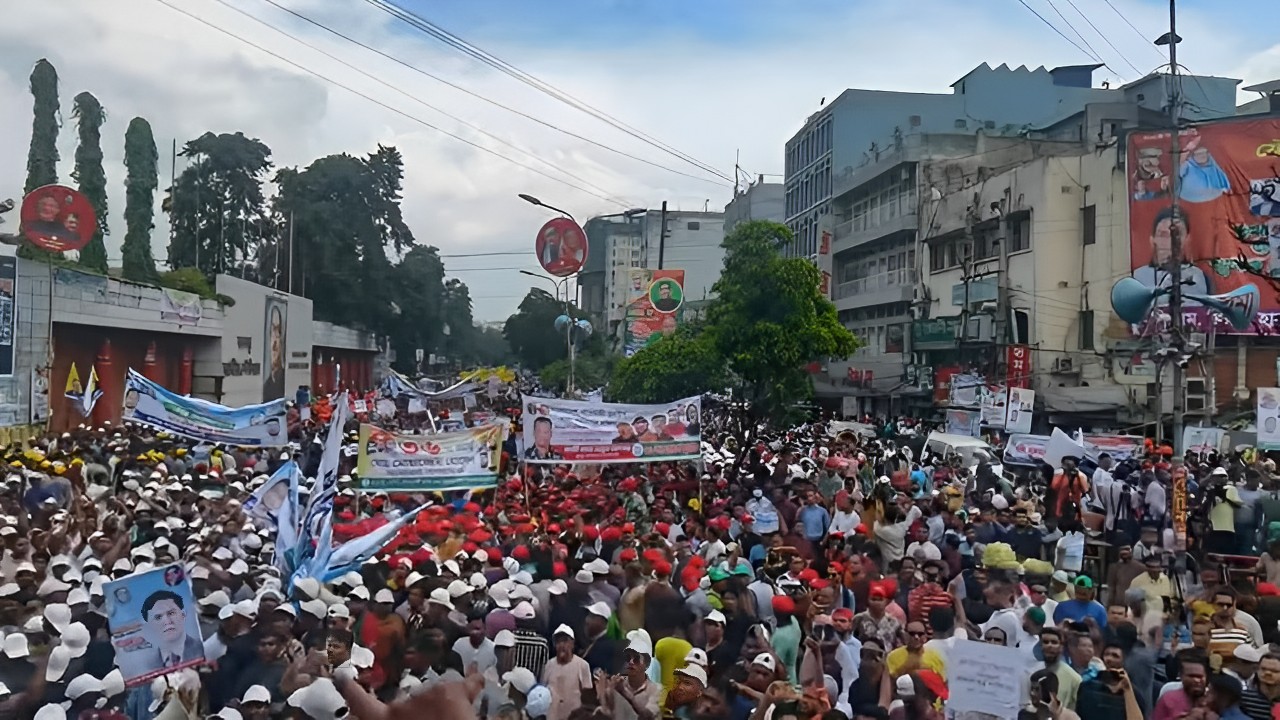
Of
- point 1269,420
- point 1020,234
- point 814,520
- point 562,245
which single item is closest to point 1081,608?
point 814,520

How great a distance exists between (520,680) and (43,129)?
3026 cm

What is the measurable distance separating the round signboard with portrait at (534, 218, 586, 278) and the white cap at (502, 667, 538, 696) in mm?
18054

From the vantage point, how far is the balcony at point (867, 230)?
39.6 m

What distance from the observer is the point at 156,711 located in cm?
602

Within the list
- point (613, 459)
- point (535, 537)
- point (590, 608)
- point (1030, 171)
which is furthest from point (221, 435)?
point (1030, 171)

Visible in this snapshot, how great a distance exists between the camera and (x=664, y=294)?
121 feet

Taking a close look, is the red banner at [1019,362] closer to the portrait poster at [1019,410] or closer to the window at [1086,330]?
the window at [1086,330]

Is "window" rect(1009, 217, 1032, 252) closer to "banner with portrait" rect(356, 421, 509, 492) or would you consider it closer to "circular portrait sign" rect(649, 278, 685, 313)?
"circular portrait sign" rect(649, 278, 685, 313)

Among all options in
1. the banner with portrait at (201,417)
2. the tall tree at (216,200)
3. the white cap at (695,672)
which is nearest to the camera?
the white cap at (695,672)

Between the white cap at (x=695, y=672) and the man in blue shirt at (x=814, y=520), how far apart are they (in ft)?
17.9

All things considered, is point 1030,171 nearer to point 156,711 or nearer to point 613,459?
point 613,459

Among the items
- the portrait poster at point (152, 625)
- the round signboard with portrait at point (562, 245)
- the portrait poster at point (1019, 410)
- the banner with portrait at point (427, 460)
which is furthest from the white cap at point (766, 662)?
the round signboard with portrait at point (562, 245)

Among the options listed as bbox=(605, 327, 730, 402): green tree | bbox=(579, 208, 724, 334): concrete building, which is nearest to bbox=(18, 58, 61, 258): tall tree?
bbox=(605, 327, 730, 402): green tree

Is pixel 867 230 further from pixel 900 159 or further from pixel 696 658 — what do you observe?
pixel 696 658
